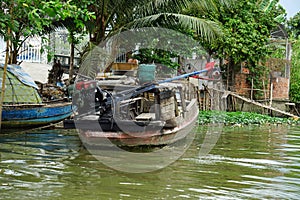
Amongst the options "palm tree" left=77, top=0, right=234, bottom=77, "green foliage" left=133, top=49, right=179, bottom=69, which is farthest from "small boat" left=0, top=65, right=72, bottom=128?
"green foliage" left=133, top=49, right=179, bottom=69

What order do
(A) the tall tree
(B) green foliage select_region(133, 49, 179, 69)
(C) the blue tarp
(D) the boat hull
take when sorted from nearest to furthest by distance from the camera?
(D) the boat hull → (C) the blue tarp → (B) green foliage select_region(133, 49, 179, 69) → (A) the tall tree

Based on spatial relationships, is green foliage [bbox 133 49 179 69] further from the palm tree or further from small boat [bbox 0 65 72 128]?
small boat [bbox 0 65 72 128]

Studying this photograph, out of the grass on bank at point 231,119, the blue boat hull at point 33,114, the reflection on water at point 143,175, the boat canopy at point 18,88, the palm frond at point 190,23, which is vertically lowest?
the reflection on water at point 143,175

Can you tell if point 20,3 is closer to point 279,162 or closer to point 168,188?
point 168,188

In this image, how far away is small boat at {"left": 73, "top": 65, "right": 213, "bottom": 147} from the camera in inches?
360

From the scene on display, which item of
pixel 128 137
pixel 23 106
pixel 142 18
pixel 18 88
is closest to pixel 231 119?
pixel 142 18

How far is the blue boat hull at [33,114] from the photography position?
11.3 meters

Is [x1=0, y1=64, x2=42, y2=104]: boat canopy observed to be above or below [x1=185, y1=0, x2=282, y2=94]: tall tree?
below

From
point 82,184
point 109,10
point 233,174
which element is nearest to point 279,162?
point 233,174

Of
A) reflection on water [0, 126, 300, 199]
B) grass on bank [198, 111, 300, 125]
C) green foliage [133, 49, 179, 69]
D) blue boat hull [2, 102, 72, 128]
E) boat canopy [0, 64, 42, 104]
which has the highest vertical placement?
green foliage [133, 49, 179, 69]

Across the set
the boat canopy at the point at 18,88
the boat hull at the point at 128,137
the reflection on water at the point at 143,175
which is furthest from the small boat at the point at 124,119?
the boat canopy at the point at 18,88

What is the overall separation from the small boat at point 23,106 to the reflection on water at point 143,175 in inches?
18.0

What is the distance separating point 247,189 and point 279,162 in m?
3.09

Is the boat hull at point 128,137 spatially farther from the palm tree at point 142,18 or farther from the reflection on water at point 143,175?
the palm tree at point 142,18
